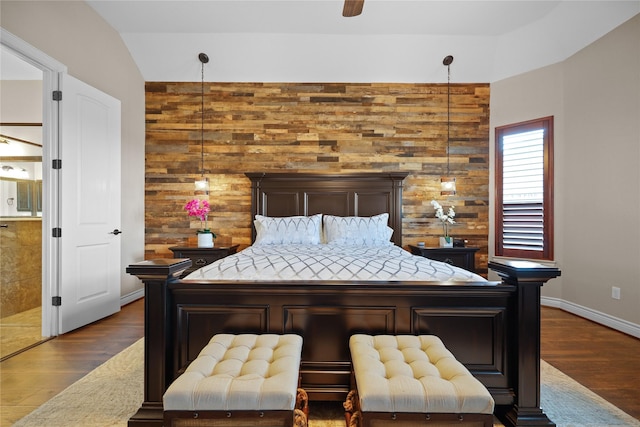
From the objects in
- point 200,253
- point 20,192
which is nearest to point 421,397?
point 200,253

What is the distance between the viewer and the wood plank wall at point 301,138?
4.43 metres

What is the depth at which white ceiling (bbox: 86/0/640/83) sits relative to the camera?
11.4ft

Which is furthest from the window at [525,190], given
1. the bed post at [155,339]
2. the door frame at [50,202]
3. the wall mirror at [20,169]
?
the wall mirror at [20,169]

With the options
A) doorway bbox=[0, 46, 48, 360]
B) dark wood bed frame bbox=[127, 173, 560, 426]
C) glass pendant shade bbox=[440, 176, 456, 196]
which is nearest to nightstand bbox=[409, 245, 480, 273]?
glass pendant shade bbox=[440, 176, 456, 196]

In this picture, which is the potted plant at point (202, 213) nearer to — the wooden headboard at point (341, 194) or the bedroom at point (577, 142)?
the wooden headboard at point (341, 194)

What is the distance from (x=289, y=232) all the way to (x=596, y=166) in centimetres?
354

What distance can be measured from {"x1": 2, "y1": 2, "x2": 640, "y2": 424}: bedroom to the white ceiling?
0.23 metres

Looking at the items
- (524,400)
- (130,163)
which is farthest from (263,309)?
(130,163)

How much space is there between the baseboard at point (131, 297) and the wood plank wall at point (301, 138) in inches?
20.5

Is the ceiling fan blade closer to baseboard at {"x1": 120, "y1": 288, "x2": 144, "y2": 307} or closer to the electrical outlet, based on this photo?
the electrical outlet

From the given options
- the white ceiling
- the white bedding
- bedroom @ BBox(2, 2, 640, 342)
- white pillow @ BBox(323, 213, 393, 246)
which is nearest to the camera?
the white bedding

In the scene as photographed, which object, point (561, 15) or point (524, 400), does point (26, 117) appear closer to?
point (524, 400)

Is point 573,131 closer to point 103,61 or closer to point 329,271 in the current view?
point 329,271

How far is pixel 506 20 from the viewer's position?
3.73 meters
